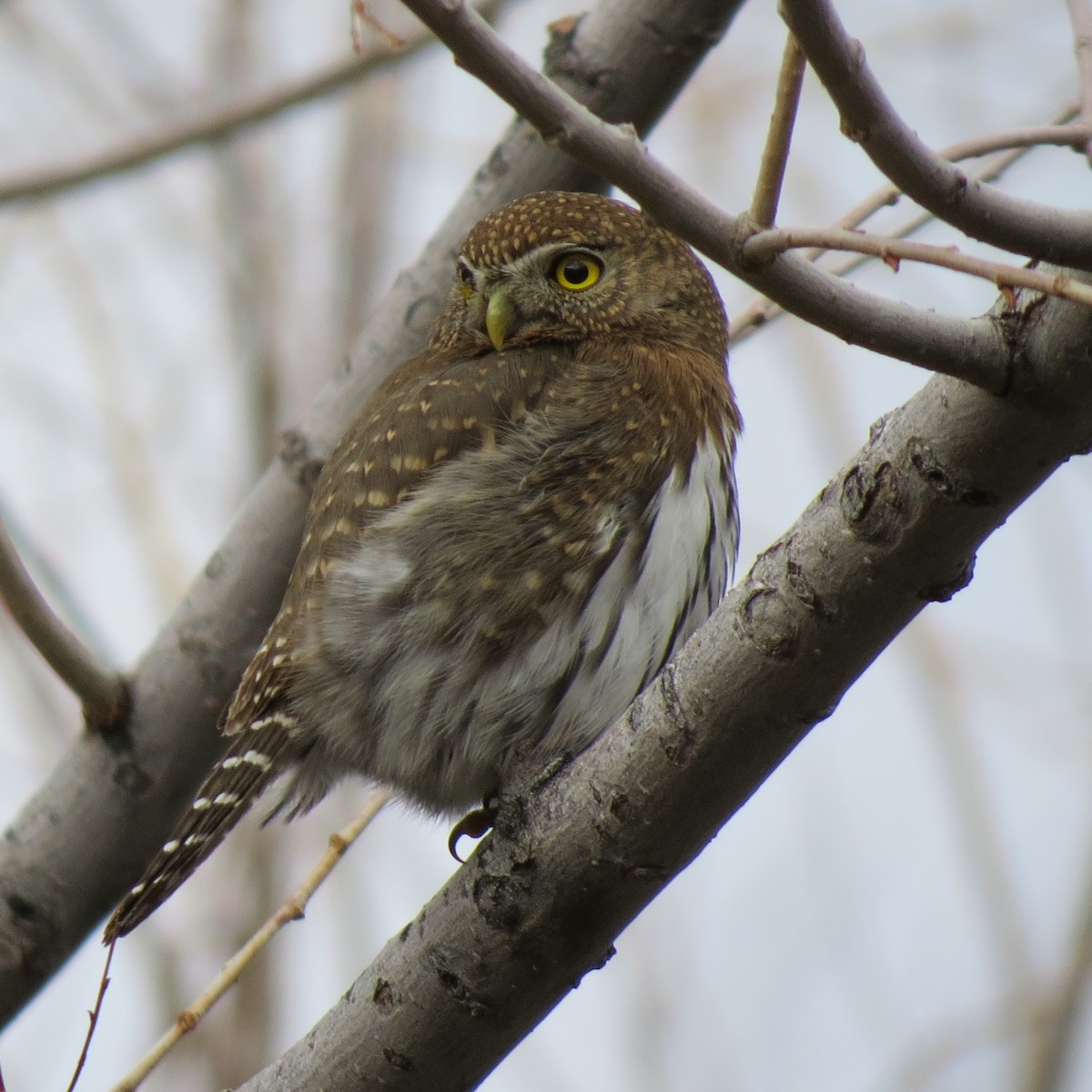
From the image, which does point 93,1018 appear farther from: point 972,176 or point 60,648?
point 972,176

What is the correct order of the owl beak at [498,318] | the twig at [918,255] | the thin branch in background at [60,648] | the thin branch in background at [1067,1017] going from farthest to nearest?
the thin branch in background at [1067,1017]
the owl beak at [498,318]
the thin branch in background at [60,648]
the twig at [918,255]

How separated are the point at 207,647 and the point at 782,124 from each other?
86.9 inches

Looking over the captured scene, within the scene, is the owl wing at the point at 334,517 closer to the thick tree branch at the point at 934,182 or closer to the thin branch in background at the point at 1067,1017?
the thick tree branch at the point at 934,182

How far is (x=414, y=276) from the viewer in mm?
3926

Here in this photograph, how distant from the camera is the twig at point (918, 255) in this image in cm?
160

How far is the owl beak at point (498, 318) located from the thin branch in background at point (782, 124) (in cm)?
206

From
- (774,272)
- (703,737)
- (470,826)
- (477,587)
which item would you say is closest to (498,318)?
(477,587)

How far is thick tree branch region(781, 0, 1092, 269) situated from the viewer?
1.61 meters

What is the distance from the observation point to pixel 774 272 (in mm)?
1727

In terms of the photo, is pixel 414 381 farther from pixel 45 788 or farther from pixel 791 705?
pixel 791 705

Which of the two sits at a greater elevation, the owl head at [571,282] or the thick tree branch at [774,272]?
the owl head at [571,282]

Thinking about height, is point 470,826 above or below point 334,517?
below

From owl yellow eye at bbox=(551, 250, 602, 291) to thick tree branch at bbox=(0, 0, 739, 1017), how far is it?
0.91 feet

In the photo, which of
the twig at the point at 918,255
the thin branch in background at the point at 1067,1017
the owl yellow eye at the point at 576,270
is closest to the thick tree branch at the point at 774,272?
the twig at the point at 918,255
